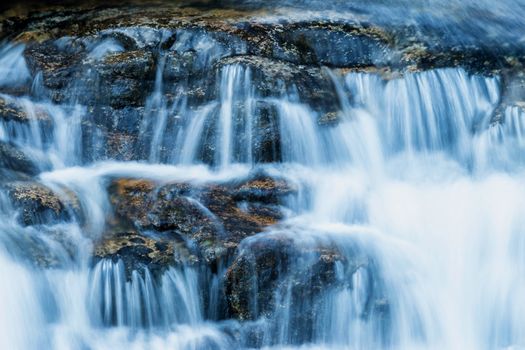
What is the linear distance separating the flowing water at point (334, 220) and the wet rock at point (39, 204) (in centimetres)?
8

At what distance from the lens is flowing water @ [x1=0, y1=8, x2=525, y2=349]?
5.41 m

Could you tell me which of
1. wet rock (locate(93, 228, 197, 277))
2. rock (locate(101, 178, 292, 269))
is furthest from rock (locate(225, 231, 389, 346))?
wet rock (locate(93, 228, 197, 277))

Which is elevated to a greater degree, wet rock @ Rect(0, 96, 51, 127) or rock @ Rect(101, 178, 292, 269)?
wet rock @ Rect(0, 96, 51, 127)

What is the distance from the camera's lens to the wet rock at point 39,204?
5648 mm

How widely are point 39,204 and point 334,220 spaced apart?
2585 mm

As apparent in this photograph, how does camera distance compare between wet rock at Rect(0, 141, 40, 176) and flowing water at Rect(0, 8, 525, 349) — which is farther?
wet rock at Rect(0, 141, 40, 176)

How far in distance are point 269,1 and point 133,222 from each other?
3681 millimetres

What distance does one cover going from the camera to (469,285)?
599 cm

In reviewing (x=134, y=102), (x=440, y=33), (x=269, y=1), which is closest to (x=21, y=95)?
(x=134, y=102)

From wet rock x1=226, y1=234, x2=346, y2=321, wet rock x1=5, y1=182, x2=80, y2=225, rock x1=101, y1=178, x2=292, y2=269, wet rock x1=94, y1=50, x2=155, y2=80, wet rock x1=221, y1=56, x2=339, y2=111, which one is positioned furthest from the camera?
wet rock x1=94, y1=50, x2=155, y2=80

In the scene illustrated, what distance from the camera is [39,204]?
18.8 ft

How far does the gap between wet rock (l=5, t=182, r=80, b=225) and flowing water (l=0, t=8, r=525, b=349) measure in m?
0.08

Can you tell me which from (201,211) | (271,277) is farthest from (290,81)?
(271,277)

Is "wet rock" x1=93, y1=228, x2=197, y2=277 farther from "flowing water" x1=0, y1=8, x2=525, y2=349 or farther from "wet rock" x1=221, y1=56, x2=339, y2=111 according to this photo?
"wet rock" x1=221, y1=56, x2=339, y2=111
